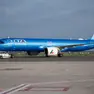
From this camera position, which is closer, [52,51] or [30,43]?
[52,51]

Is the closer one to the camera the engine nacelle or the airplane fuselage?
the engine nacelle

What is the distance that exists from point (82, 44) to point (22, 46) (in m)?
14.0

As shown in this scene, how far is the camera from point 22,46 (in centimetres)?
6638

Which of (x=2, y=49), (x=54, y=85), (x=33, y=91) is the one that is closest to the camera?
(x=33, y=91)

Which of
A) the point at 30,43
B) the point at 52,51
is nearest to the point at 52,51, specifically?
the point at 52,51

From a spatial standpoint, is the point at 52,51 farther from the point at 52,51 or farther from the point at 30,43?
the point at 30,43

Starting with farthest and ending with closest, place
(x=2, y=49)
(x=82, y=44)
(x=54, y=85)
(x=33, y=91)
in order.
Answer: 1. (x=82, y=44)
2. (x=2, y=49)
3. (x=54, y=85)
4. (x=33, y=91)

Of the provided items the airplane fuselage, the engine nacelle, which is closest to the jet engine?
the engine nacelle

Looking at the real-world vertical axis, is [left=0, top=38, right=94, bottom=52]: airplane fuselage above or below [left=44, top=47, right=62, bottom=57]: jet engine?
above

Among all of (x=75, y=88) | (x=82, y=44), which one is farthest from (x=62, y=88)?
(x=82, y=44)

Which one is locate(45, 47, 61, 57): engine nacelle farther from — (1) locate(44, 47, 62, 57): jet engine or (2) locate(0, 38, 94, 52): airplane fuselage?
(2) locate(0, 38, 94, 52): airplane fuselage

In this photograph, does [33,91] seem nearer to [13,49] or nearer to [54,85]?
[54,85]

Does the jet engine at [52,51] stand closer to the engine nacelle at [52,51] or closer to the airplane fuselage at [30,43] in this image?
the engine nacelle at [52,51]

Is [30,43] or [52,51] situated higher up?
[30,43]
